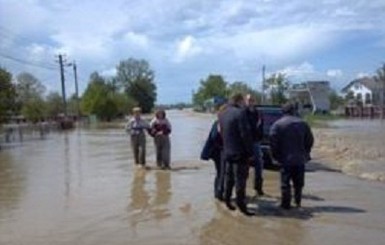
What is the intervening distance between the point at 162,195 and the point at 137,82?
14663 cm

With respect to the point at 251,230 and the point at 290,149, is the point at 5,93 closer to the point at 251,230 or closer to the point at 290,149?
the point at 290,149

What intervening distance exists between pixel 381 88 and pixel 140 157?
120 metres

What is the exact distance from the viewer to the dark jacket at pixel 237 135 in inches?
467

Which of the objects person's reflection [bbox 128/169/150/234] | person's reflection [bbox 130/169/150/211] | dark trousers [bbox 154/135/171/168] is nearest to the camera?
person's reflection [bbox 128/169/150/234]

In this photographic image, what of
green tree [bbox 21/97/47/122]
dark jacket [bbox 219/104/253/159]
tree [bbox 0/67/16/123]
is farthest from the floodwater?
green tree [bbox 21/97/47/122]

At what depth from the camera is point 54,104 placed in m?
111

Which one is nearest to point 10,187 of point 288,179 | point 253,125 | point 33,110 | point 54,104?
point 253,125

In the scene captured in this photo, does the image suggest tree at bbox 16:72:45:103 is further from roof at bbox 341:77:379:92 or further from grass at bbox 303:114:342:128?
roof at bbox 341:77:379:92

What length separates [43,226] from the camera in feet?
37.8

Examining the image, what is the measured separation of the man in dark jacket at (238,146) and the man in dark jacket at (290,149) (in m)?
0.56

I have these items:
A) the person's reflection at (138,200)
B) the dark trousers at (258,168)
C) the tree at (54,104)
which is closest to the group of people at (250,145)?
the dark trousers at (258,168)

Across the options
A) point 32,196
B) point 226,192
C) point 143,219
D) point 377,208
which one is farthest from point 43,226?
point 377,208

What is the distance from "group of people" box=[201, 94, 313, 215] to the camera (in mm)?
11938

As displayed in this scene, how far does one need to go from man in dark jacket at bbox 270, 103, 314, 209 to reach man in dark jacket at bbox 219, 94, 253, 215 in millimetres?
562
